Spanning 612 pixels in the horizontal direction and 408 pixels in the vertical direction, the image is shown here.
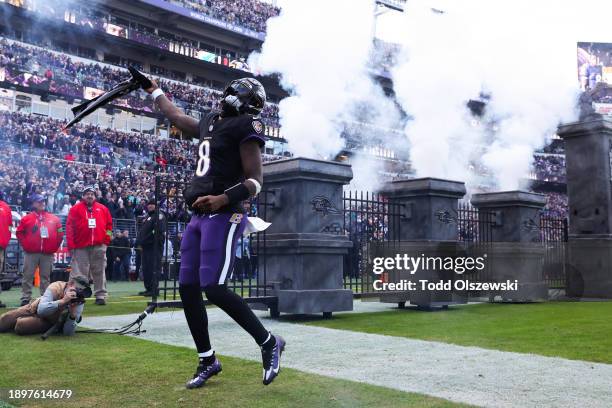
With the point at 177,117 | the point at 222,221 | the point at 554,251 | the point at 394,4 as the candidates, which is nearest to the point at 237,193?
the point at 222,221

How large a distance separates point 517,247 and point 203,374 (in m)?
9.11

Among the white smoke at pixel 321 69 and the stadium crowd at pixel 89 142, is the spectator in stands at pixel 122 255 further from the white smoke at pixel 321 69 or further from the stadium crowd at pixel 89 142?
the white smoke at pixel 321 69

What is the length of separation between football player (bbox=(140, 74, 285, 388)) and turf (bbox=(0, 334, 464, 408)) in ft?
0.70

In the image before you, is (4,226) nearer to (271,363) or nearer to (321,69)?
(271,363)

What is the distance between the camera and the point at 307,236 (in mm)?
8227

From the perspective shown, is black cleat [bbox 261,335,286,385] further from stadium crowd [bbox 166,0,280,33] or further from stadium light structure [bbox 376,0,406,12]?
stadium crowd [bbox 166,0,280,33]

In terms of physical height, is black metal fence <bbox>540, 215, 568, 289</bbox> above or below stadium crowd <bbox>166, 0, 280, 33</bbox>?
below

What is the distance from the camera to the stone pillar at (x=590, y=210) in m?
12.4

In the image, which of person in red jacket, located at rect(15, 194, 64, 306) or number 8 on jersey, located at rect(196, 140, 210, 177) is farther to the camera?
person in red jacket, located at rect(15, 194, 64, 306)

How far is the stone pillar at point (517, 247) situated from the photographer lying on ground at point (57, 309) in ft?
26.3

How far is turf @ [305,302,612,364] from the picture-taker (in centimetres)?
586

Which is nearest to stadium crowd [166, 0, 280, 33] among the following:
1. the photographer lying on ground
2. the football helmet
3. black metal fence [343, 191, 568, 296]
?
black metal fence [343, 191, 568, 296]

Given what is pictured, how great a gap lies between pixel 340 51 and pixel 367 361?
26.6m

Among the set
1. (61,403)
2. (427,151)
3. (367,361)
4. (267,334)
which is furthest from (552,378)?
(427,151)
